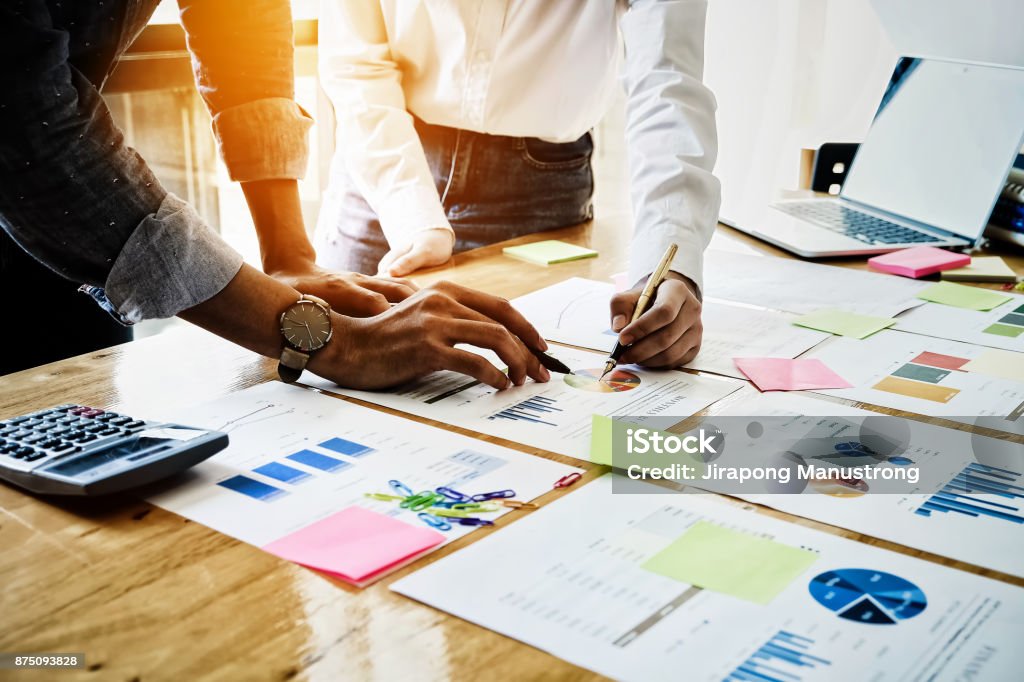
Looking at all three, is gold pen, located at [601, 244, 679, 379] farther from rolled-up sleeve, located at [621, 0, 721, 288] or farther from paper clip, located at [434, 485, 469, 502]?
paper clip, located at [434, 485, 469, 502]

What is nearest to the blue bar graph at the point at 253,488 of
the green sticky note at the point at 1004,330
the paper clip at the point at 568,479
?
the paper clip at the point at 568,479

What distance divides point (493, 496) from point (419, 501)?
0.06 m

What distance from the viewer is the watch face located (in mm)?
1048

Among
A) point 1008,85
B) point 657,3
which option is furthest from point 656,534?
point 1008,85

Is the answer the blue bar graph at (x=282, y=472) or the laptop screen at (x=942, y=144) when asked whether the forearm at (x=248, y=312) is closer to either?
the blue bar graph at (x=282, y=472)

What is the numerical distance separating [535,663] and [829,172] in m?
1.77

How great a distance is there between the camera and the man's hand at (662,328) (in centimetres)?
111

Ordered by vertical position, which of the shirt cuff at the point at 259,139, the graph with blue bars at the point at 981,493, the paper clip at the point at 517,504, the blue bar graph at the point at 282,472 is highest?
the shirt cuff at the point at 259,139

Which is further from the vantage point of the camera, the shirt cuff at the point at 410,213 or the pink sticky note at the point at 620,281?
the shirt cuff at the point at 410,213

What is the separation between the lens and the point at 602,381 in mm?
1085

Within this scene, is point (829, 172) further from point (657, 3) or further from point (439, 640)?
point (439, 640)

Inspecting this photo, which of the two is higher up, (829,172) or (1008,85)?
(1008,85)

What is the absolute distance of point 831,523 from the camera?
0.75m

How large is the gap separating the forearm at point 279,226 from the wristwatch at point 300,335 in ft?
0.97
